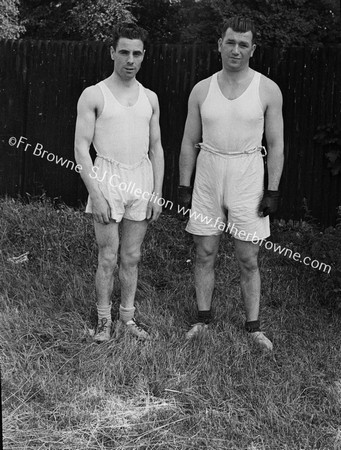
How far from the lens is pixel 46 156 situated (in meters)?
7.54

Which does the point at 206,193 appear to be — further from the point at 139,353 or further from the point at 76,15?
the point at 76,15

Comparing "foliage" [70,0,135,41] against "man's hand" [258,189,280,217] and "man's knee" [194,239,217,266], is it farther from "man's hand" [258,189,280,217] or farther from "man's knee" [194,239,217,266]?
"man's hand" [258,189,280,217]

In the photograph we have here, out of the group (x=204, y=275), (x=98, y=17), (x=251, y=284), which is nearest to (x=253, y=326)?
(x=251, y=284)

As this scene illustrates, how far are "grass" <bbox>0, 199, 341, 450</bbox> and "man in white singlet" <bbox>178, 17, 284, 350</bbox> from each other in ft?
1.06

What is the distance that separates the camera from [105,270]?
13.8 feet

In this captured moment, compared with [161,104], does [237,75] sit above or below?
above

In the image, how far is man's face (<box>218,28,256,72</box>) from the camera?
3928 millimetres

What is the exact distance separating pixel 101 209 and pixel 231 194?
0.82 meters

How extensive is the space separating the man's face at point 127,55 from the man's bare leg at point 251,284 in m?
1.28

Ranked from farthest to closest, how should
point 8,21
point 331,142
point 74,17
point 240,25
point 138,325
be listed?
point 74,17, point 8,21, point 331,142, point 138,325, point 240,25

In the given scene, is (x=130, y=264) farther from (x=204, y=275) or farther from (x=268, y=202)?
(x=268, y=202)

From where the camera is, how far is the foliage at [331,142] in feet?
21.6

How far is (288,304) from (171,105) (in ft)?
9.77

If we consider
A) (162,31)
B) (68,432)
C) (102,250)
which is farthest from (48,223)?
(162,31)
